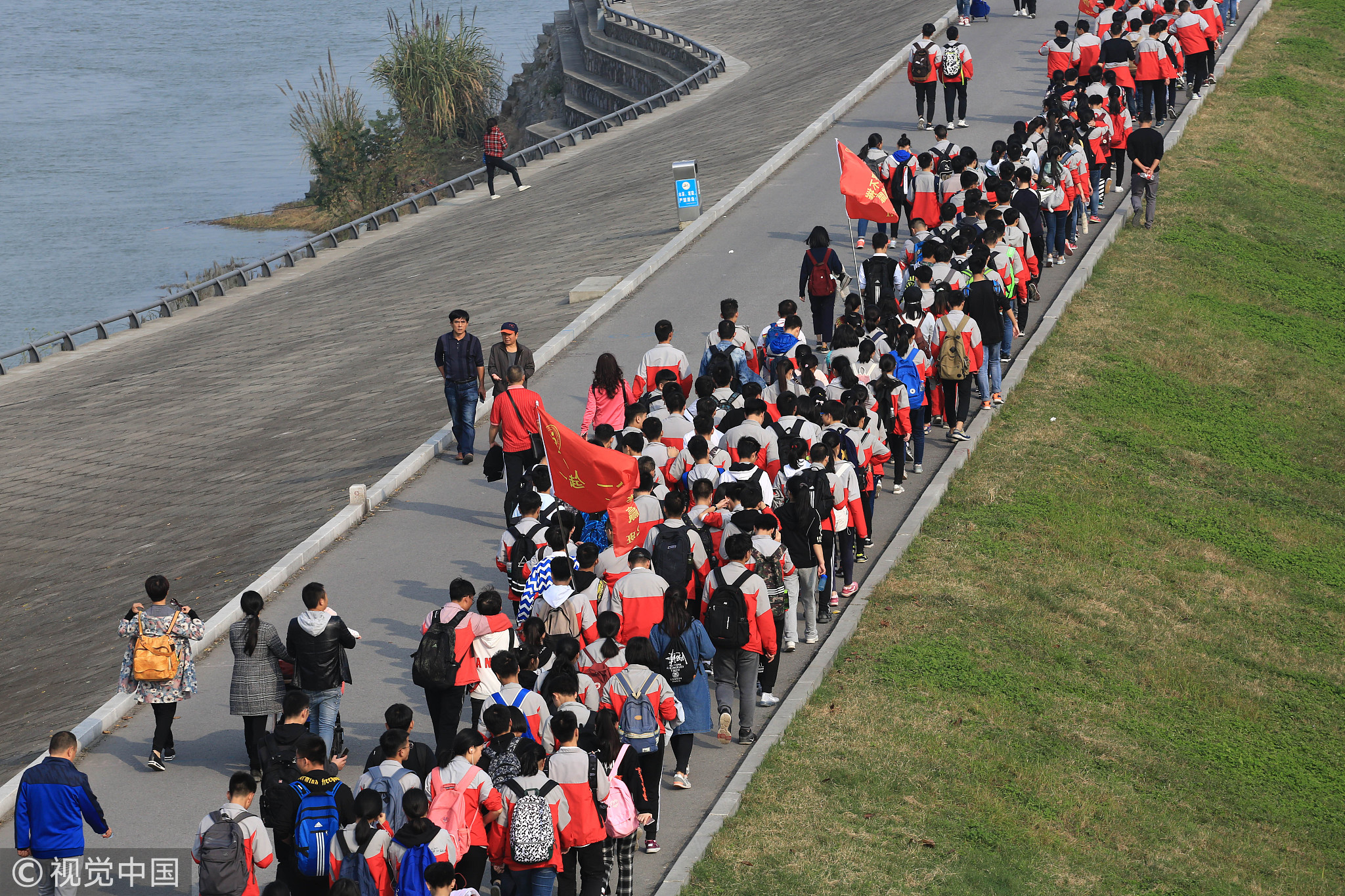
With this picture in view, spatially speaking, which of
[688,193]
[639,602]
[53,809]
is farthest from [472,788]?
[688,193]

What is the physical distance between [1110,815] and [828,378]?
5.26m

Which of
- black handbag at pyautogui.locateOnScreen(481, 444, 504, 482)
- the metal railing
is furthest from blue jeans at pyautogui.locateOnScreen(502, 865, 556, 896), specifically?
the metal railing

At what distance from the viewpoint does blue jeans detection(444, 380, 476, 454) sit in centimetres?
1580

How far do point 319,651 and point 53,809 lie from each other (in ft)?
6.56

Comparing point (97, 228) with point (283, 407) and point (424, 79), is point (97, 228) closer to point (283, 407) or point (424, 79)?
point (424, 79)

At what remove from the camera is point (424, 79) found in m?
51.7

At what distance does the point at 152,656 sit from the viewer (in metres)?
10.7

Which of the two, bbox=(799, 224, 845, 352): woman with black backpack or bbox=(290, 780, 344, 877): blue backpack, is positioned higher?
bbox=(799, 224, 845, 352): woman with black backpack

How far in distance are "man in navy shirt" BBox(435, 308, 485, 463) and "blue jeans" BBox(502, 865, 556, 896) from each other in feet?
24.8

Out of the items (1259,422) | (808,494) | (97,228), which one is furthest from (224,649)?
(97,228)

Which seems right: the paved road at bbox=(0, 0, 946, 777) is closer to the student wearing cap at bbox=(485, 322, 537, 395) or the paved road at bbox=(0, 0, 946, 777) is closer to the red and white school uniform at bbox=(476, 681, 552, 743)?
the student wearing cap at bbox=(485, 322, 537, 395)

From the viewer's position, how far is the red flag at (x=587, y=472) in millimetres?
11156

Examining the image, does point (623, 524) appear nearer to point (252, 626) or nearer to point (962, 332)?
point (252, 626)

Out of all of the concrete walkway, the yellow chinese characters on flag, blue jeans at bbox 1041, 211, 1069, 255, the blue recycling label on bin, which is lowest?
the concrete walkway
